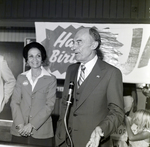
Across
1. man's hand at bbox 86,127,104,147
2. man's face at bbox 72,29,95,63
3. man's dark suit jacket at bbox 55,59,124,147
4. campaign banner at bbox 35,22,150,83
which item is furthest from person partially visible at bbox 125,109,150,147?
man's hand at bbox 86,127,104,147

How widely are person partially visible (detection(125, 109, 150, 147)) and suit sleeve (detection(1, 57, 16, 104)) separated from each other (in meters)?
0.81

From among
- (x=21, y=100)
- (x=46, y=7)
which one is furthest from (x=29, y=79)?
(x=46, y=7)

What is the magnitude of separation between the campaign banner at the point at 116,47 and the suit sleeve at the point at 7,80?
0.90 feet

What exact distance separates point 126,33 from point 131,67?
0.23m

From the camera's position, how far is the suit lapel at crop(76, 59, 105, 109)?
1.05 meters

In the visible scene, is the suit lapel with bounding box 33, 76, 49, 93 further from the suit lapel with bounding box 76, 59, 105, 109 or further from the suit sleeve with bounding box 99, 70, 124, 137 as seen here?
the suit sleeve with bounding box 99, 70, 124, 137

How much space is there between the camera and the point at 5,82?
1.58 metres

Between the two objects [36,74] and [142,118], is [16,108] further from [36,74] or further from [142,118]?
[142,118]

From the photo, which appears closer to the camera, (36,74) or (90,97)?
(90,97)

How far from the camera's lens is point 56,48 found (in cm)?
162

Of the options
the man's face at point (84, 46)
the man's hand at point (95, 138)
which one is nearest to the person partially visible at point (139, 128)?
the man's face at point (84, 46)

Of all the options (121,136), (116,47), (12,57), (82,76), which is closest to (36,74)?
(12,57)

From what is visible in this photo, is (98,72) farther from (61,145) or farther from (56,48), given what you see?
(56,48)

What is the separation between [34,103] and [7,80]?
0.30m
